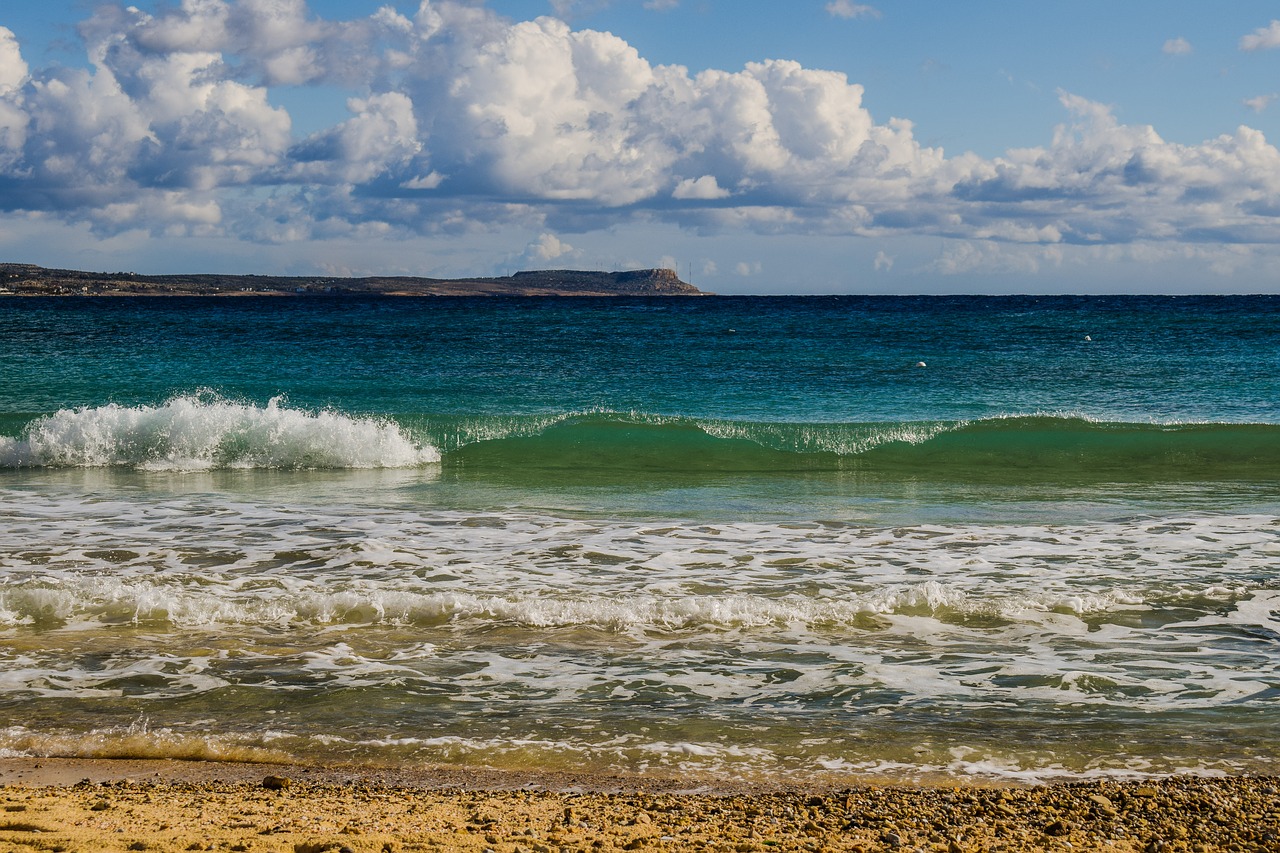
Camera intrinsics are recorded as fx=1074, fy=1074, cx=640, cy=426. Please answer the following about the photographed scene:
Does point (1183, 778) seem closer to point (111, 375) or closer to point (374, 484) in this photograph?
point (374, 484)

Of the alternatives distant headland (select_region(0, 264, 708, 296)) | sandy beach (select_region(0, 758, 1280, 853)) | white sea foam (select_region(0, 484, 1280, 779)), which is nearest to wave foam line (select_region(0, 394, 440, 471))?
white sea foam (select_region(0, 484, 1280, 779))

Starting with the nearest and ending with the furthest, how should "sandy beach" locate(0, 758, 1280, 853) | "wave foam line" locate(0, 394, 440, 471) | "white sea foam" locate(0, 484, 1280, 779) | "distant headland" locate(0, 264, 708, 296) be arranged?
1. "sandy beach" locate(0, 758, 1280, 853)
2. "white sea foam" locate(0, 484, 1280, 779)
3. "wave foam line" locate(0, 394, 440, 471)
4. "distant headland" locate(0, 264, 708, 296)

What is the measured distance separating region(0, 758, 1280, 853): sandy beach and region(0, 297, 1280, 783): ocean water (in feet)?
0.89

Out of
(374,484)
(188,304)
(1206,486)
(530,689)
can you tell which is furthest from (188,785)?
(188,304)

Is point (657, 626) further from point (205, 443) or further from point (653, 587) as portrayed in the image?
point (205, 443)

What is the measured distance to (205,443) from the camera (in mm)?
19031

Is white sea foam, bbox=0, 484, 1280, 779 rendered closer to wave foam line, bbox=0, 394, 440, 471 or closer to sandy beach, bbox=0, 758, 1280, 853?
sandy beach, bbox=0, 758, 1280, 853

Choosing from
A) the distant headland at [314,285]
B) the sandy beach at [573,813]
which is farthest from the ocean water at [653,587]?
the distant headland at [314,285]

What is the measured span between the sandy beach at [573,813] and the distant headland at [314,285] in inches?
3381

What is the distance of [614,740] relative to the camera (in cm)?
575

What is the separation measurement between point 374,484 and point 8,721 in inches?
405

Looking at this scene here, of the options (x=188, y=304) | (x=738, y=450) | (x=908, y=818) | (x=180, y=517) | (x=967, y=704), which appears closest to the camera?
(x=908, y=818)

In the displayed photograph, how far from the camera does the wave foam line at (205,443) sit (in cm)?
1859

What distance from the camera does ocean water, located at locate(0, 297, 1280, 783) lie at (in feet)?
19.1
